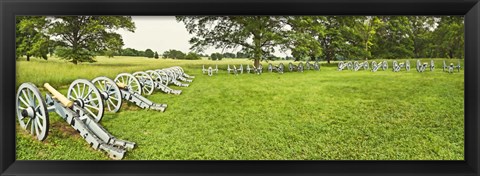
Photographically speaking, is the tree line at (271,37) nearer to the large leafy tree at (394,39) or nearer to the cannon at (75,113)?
the large leafy tree at (394,39)

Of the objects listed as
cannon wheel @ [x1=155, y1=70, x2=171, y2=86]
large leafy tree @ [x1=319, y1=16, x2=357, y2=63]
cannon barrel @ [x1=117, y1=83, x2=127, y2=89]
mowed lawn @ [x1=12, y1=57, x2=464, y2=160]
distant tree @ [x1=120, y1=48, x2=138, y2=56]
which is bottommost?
mowed lawn @ [x1=12, y1=57, x2=464, y2=160]

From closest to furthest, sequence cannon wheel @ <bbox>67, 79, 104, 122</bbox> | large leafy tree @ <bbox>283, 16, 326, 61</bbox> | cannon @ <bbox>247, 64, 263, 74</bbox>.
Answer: cannon wheel @ <bbox>67, 79, 104, 122</bbox>, large leafy tree @ <bbox>283, 16, 326, 61</bbox>, cannon @ <bbox>247, 64, 263, 74</bbox>

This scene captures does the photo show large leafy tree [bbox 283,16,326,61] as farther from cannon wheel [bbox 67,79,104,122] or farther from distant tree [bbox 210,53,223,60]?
cannon wheel [bbox 67,79,104,122]

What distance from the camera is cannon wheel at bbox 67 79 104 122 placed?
2180mm

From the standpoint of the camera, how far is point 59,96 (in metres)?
2.15

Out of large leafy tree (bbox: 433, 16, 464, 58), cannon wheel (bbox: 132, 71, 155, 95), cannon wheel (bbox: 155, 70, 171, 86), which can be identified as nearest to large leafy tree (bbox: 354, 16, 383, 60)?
large leafy tree (bbox: 433, 16, 464, 58)

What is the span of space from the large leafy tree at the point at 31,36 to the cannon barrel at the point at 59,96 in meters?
0.19

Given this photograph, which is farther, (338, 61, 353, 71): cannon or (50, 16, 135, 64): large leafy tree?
(338, 61, 353, 71): cannon

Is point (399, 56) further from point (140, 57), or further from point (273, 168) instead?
point (140, 57)

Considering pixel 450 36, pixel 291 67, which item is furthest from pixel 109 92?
pixel 450 36

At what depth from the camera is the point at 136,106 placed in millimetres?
2330

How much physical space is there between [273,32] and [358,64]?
636mm
